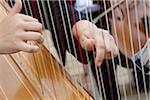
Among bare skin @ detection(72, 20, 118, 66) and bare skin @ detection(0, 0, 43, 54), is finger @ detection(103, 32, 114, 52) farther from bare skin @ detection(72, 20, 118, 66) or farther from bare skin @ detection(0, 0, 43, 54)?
bare skin @ detection(0, 0, 43, 54)

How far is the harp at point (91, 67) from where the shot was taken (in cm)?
62

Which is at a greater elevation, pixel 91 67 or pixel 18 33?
pixel 18 33

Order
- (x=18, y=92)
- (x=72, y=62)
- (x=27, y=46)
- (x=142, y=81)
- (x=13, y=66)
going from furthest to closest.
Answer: (x=13, y=66), (x=18, y=92), (x=72, y=62), (x=27, y=46), (x=142, y=81)

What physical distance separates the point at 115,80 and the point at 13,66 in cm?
50

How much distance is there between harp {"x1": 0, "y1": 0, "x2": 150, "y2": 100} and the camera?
2.04 feet

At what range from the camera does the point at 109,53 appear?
2.31ft

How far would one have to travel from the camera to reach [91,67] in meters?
0.81

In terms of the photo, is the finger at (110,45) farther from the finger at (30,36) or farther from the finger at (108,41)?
the finger at (30,36)

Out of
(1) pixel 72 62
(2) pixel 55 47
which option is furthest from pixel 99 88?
(2) pixel 55 47

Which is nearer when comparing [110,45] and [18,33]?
[110,45]

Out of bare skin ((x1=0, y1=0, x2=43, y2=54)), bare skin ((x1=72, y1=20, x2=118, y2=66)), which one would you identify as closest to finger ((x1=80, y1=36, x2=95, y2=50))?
bare skin ((x1=72, y1=20, x2=118, y2=66))

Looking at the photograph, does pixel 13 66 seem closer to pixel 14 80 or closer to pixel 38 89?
pixel 14 80

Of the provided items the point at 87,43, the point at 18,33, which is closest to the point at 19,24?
the point at 18,33

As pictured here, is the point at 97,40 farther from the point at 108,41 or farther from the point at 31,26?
the point at 31,26
